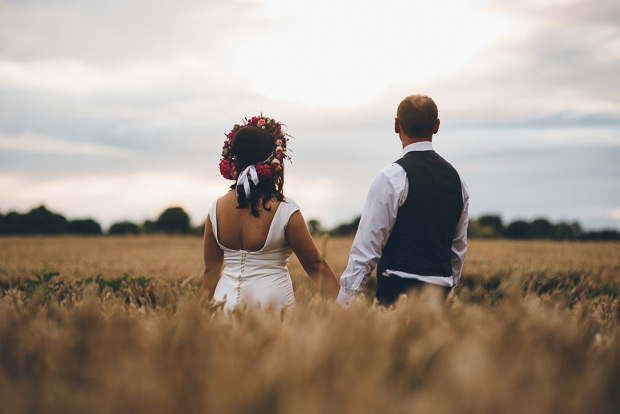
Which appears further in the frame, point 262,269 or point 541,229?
point 541,229

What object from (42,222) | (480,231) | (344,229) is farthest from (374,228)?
(42,222)

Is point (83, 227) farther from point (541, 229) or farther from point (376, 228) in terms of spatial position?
point (541, 229)

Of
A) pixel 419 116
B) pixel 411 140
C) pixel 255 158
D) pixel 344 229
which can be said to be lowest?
pixel 344 229

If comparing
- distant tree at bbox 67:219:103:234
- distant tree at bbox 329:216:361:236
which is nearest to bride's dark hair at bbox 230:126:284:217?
distant tree at bbox 329:216:361:236

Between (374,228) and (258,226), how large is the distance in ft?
3.08

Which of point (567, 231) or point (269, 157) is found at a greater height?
point (269, 157)

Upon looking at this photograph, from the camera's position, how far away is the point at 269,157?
3.88 metres

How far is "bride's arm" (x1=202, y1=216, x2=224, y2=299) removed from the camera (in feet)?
13.3

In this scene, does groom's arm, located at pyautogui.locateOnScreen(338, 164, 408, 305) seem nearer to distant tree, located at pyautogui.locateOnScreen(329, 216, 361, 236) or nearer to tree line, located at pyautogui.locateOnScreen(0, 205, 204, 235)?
distant tree, located at pyautogui.locateOnScreen(329, 216, 361, 236)

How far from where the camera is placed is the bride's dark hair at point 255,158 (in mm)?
3740

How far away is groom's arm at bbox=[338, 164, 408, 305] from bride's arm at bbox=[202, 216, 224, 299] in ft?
3.89

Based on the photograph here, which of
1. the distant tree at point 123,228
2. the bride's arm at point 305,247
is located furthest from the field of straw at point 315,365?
the distant tree at point 123,228

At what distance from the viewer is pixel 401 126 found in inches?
153

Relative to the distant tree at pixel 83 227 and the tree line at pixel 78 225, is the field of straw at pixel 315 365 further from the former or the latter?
the distant tree at pixel 83 227
